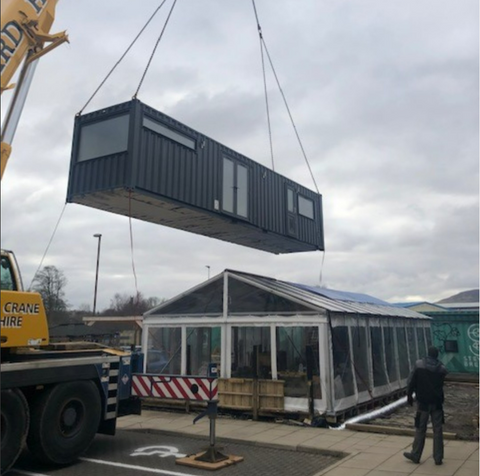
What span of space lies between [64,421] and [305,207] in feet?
34.1

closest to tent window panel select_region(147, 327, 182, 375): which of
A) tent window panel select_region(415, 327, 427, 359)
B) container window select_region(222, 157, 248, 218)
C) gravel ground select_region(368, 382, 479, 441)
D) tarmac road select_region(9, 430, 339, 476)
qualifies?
tarmac road select_region(9, 430, 339, 476)

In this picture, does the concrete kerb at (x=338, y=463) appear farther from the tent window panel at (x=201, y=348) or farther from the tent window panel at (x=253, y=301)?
the tent window panel at (x=201, y=348)

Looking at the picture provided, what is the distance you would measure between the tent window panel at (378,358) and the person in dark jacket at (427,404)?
5.64 metres

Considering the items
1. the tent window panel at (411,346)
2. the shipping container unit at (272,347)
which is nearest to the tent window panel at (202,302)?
the shipping container unit at (272,347)

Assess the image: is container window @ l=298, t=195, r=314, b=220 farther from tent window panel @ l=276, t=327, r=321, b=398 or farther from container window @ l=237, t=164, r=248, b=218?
tent window panel @ l=276, t=327, r=321, b=398

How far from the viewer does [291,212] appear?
1453 centimetres

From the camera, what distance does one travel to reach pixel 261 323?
11531 millimetres

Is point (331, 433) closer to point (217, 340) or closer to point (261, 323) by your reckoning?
point (261, 323)

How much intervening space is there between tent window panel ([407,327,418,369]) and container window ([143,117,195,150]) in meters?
10.7

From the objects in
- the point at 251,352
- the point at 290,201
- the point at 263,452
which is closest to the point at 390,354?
the point at 251,352

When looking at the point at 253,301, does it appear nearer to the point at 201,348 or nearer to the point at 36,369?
the point at 201,348

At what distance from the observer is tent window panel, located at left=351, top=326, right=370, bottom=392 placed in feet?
38.4

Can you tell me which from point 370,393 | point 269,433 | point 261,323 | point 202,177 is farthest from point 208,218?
point 370,393

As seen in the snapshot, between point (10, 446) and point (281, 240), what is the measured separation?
947cm
